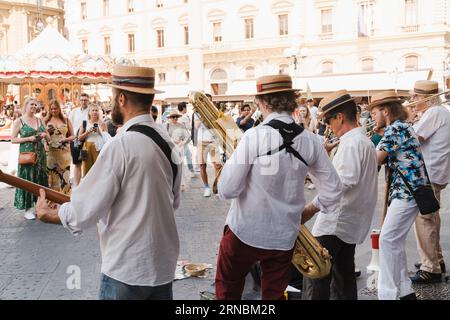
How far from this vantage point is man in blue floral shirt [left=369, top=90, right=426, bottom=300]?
13.4 feet

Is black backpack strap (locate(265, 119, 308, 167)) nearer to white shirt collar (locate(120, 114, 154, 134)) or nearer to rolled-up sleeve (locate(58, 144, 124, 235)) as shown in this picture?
white shirt collar (locate(120, 114, 154, 134))

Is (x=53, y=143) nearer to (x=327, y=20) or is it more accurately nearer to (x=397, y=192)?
(x=397, y=192)

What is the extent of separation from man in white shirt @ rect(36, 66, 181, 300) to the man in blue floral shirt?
1963 mm

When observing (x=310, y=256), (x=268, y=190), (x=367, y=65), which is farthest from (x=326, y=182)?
(x=367, y=65)

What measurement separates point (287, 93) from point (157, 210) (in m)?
1.13

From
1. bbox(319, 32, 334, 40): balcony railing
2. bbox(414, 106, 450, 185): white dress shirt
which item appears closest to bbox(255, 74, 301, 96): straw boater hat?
bbox(414, 106, 450, 185): white dress shirt

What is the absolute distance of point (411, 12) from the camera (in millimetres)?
37281

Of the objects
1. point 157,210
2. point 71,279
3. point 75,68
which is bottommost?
point 71,279

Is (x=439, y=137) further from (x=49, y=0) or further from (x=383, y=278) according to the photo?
(x=49, y=0)

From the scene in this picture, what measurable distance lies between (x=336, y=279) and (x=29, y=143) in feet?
18.0

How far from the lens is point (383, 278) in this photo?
4.16 metres

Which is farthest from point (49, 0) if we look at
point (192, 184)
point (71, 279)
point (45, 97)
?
point (71, 279)

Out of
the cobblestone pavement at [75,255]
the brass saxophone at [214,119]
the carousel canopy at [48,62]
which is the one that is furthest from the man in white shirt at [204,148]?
the carousel canopy at [48,62]

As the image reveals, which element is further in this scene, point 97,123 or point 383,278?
Answer: point 97,123
